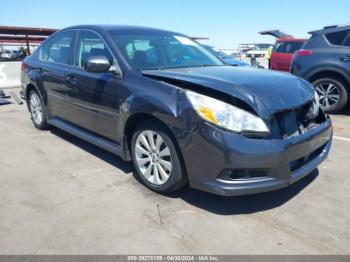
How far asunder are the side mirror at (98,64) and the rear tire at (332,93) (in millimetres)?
4854

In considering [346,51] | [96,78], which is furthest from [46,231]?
[346,51]

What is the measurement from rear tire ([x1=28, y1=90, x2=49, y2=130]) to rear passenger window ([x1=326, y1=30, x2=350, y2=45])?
5.56m

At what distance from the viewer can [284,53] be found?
1194cm

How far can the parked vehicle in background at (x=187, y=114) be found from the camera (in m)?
2.68

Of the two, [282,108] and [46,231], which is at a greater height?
[282,108]

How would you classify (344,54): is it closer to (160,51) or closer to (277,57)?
(160,51)

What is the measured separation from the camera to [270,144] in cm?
266

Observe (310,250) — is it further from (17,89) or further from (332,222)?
(17,89)

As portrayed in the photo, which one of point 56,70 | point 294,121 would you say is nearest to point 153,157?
point 294,121

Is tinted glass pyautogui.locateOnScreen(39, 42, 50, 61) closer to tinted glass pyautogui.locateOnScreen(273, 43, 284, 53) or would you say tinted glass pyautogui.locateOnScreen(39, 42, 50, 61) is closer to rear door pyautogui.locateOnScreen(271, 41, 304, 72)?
rear door pyautogui.locateOnScreen(271, 41, 304, 72)

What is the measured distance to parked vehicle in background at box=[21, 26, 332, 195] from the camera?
268cm

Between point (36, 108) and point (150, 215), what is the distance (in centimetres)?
365

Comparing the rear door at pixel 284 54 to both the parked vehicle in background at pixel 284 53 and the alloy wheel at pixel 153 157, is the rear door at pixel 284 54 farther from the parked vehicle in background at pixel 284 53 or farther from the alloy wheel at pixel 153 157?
the alloy wheel at pixel 153 157

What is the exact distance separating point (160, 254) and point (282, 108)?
1.52 meters
